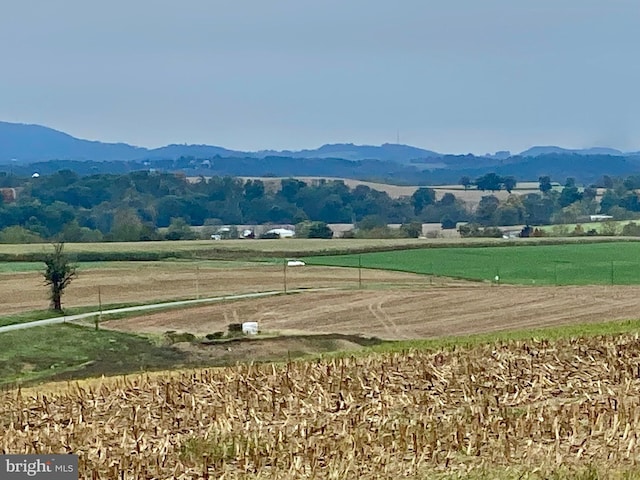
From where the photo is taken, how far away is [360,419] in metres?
13.1

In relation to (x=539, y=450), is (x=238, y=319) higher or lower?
lower

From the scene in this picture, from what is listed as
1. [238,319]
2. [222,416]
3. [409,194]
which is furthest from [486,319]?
[409,194]

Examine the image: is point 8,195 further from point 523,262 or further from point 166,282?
point 523,262

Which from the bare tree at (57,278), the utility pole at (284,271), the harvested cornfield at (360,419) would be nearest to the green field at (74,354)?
the bare tree at (57,278)

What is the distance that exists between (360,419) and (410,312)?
117ft

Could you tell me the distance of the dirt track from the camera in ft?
145

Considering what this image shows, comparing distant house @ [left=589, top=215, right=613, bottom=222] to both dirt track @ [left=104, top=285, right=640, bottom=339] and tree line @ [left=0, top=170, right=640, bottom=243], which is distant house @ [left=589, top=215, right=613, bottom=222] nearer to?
tree line @ [left=0, top=170, right=640, bottom=243]

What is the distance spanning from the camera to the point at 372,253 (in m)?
75.2

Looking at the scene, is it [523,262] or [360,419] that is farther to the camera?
[523,262]

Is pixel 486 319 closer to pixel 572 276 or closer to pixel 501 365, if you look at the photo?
pixel 572 276

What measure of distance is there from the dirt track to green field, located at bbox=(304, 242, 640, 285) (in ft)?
20.0

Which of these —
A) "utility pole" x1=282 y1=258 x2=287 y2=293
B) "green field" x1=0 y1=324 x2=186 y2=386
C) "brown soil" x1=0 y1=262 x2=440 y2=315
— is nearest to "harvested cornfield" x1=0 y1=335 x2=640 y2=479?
"green field" x1=0 y1=324 x2=186 y2=386

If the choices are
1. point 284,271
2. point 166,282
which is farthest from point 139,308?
point 284,271

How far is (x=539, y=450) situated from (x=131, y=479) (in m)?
4.02
